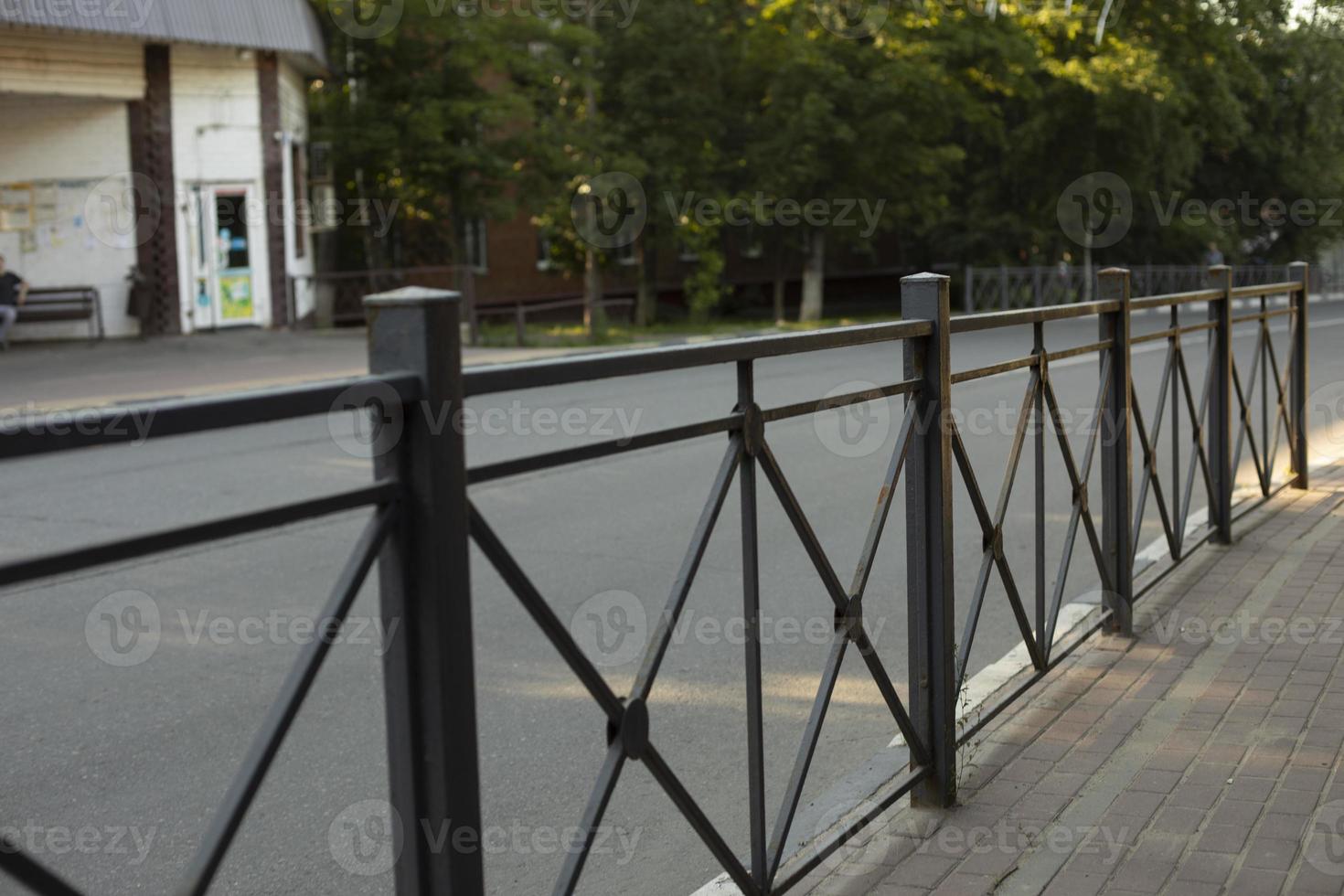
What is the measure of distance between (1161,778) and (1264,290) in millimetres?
4518

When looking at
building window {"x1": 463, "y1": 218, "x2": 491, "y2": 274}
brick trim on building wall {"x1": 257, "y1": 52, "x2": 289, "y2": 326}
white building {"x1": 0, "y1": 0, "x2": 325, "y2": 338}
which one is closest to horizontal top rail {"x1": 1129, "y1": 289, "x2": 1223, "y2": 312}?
white building {"x1": 0, "y1": 0, "x2": 325, "y2": 338}

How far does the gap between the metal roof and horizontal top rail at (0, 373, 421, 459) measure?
79.6 feet

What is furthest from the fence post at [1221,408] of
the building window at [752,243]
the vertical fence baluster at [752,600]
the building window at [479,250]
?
the building window at [479,250]

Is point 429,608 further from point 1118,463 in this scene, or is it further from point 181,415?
point 1118,463

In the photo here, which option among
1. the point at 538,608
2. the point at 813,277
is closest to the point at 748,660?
the point at 538,608

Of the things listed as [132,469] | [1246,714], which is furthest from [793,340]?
[132,469]

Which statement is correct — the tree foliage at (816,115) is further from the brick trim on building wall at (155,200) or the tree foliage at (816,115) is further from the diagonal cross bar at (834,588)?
the diagonal cross bar at (834,588)

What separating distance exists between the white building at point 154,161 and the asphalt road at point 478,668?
16.2 metres

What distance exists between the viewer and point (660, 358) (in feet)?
9.16

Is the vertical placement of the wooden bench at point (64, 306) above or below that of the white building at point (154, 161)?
below

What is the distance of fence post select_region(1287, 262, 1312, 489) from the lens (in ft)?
28.5

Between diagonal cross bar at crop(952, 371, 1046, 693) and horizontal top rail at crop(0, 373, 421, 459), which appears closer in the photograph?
horizontal top rail at crop(0, 373, 421, 459)

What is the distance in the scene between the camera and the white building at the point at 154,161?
26.0 m

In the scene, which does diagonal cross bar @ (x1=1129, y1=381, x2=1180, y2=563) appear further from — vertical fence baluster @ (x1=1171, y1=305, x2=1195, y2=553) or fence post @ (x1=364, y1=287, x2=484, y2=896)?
fence post @ (x1=364, y1=287, x2=484, y2=896)
